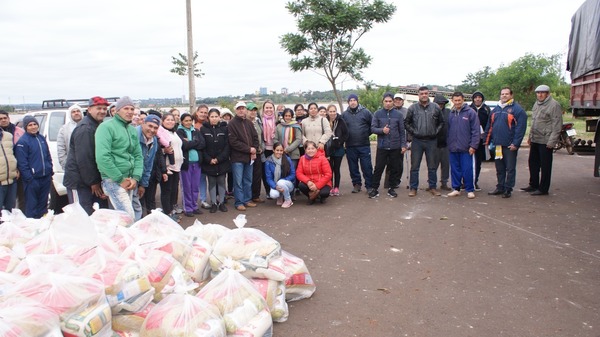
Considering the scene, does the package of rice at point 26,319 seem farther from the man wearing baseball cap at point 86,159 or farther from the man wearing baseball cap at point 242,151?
the man wearing baseball cap at point 242,151

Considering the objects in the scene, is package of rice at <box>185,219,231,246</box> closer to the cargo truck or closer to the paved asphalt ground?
the paved asphalt ground

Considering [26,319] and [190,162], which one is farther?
[190,162]

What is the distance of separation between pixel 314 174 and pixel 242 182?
1.31 meters

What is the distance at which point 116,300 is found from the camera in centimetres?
307

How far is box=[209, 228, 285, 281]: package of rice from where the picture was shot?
12.2ft

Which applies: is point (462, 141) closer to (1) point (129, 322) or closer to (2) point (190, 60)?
(1) point (129, 322)

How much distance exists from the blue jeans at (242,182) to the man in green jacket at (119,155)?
8.16 ft

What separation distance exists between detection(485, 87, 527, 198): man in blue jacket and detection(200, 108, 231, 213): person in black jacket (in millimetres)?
4941

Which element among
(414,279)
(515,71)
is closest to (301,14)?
(414,279)

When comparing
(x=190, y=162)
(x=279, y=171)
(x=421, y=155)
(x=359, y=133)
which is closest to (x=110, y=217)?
(x=190, y=162)

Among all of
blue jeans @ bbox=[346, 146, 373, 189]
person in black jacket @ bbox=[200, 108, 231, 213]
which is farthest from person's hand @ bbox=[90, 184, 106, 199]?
blue jeans @ bbox=[346, 146, 373, 189]

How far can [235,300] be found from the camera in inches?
128

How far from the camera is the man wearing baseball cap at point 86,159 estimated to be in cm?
515

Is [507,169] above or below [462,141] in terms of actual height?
below
